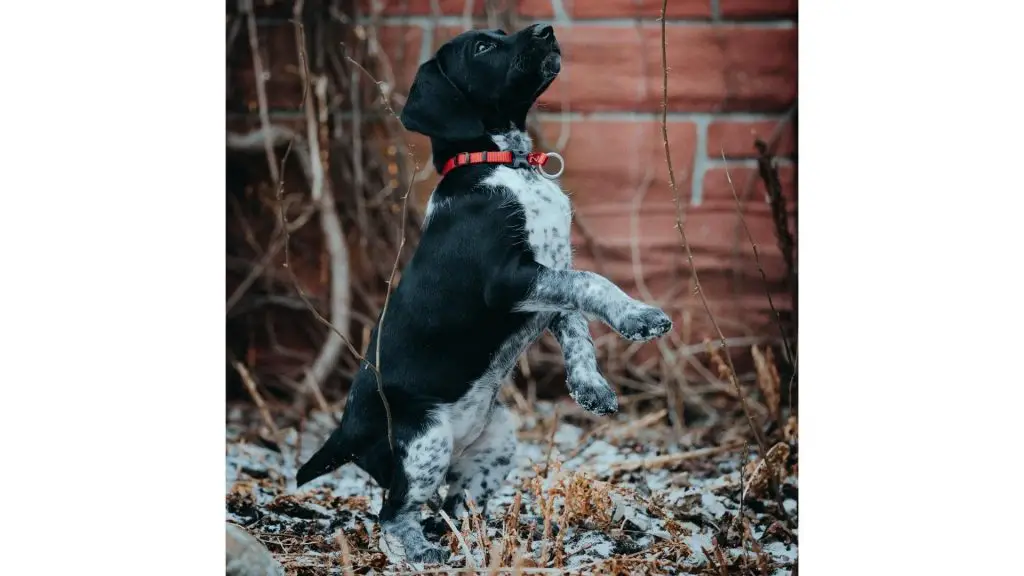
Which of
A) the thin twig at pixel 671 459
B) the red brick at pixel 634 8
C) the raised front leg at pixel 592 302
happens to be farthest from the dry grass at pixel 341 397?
the raised front leg at pixel 592 302

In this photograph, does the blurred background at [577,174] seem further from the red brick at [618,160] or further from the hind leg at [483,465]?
the hind leg at [483,465]

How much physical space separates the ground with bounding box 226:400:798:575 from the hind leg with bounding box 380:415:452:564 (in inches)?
1.7

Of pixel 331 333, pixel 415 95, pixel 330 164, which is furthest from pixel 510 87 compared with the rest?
pixel 331 333

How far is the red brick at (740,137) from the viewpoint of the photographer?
2.89 m

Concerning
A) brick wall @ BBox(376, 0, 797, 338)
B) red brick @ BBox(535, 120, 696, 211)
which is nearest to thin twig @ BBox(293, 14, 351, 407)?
brick wall @ BBox(376, 0, 797, 338)

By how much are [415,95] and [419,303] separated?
0.47 metres

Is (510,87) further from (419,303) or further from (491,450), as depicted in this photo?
(491,450)

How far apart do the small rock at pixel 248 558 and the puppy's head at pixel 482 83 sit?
1.05m

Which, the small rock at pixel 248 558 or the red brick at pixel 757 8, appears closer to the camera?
the small rock at pixel 248 558

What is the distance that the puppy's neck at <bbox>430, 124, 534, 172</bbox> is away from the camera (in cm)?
254

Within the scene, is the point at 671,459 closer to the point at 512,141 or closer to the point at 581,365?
the point at 581,365

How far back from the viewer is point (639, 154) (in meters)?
2.99

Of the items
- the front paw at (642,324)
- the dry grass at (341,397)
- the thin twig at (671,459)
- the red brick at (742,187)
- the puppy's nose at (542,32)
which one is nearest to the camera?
the front paw at (642,324)

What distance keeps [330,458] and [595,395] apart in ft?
2.11
